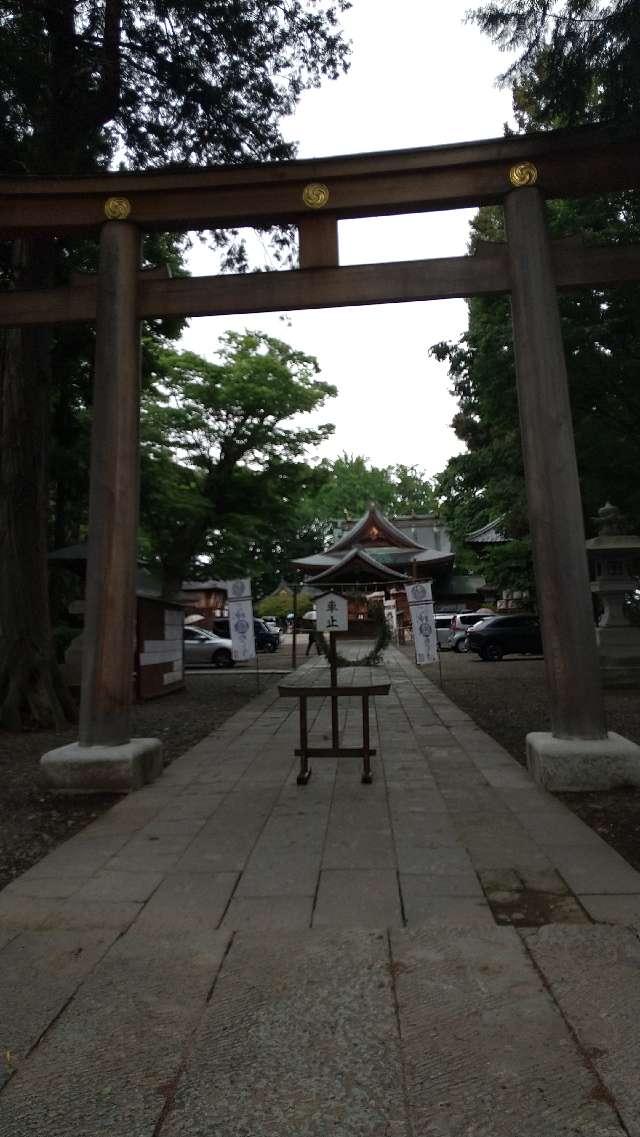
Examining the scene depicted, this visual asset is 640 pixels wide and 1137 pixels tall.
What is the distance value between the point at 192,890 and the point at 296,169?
5445mm

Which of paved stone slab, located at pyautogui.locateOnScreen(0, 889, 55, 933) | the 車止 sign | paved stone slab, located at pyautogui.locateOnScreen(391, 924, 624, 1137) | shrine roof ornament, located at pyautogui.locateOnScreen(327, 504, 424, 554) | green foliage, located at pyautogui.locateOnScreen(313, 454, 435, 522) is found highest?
green foliage, located at pyautogui.locateOnScreen(313, 454, 435, 522)

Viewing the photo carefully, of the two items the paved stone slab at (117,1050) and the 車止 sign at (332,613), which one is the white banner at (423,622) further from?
the paved stone slab at (117,1050)

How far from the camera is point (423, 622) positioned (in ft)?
48.0

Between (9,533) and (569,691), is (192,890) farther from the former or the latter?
(9,533)

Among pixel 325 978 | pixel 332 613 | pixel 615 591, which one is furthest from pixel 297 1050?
pixel 615 591

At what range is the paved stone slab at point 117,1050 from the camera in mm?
1984

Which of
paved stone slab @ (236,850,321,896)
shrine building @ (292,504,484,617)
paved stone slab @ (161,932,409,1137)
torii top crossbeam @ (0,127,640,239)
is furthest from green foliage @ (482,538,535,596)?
paved stone slab @ (161,932,409,1137)

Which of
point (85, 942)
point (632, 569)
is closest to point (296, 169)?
point (85, 942)

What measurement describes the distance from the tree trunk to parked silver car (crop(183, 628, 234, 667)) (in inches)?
616

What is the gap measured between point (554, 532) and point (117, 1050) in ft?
14.9

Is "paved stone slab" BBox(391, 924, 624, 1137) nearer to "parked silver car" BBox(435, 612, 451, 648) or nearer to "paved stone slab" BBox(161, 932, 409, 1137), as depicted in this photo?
"paved stone slab" BBox(161, 932, 409, 1137)

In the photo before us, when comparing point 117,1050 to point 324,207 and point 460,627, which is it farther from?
point 460,627

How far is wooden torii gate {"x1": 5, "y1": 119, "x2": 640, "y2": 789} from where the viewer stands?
5.71 meters

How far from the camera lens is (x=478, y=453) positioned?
16.4 metres
